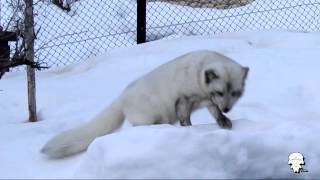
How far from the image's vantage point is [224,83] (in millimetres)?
3863

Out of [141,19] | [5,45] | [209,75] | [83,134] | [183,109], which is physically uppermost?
[141,19]

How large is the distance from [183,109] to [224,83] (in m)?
0.31

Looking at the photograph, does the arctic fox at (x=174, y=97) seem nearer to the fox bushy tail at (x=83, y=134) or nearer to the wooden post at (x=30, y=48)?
the fox bushy tail at (x=83, y=134)

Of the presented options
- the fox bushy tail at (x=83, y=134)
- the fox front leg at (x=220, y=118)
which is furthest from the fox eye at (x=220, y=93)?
the fox bushy tail at (x=83, y=134)

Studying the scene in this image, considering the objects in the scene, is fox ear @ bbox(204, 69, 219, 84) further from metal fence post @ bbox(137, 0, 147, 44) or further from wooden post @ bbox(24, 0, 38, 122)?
metal fence post @ bbox(137, 0, 147, 44)

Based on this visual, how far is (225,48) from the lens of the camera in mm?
6949

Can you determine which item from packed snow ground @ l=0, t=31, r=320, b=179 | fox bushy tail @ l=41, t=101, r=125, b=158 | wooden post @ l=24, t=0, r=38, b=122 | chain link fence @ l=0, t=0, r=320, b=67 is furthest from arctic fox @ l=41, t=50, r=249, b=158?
chain link fence @ l=0, t=0, r=320, b=67

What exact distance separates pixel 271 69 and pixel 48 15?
4345mm

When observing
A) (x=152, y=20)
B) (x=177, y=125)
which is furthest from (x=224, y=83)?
(x=152, y=20)

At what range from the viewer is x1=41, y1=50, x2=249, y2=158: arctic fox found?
386 centimetres

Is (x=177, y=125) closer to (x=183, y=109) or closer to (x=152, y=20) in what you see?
(x=183, y=109)

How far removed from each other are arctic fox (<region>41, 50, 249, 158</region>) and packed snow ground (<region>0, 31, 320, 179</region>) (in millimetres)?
103

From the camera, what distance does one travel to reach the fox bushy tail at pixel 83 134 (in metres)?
3.78

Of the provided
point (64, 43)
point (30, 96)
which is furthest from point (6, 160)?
point (64, 43)
